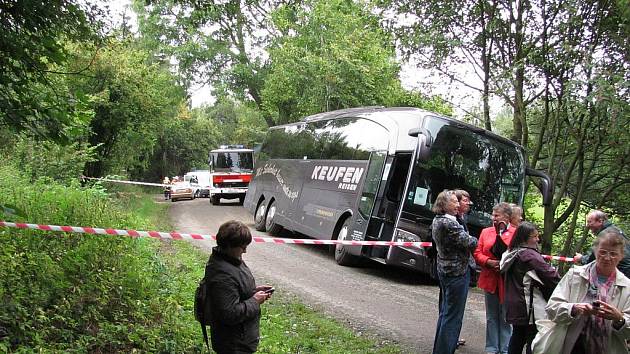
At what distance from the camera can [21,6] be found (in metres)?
4.82

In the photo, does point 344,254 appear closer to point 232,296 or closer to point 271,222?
point 271,222

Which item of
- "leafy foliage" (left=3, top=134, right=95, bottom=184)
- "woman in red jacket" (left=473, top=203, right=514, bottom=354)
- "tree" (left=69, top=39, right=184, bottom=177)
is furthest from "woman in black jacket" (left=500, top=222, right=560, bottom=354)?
"tree" (left=69, top=39, right=184, bottom=177)

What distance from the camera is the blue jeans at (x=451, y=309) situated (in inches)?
203

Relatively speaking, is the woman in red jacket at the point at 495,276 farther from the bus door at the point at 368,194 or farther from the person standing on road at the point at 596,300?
the bus door at the point at 368,194

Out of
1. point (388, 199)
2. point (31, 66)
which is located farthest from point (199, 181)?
point (31, 66)

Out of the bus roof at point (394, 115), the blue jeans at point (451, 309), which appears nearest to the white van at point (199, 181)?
the bus roof at point (394, 115)

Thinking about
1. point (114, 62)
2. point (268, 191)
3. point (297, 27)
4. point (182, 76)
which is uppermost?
point (297, 27)

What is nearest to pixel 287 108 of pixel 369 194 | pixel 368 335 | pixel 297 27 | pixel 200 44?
pixel 297 27

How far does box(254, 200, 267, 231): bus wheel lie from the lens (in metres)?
16.3

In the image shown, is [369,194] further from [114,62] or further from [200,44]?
[200,44]

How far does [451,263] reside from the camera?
514 cm

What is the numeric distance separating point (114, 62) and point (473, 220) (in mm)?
14260

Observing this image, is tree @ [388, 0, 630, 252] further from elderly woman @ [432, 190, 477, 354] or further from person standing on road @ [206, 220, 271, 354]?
person standing on road @ [206, 220, 271, 354]

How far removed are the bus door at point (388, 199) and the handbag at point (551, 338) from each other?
256 inches
